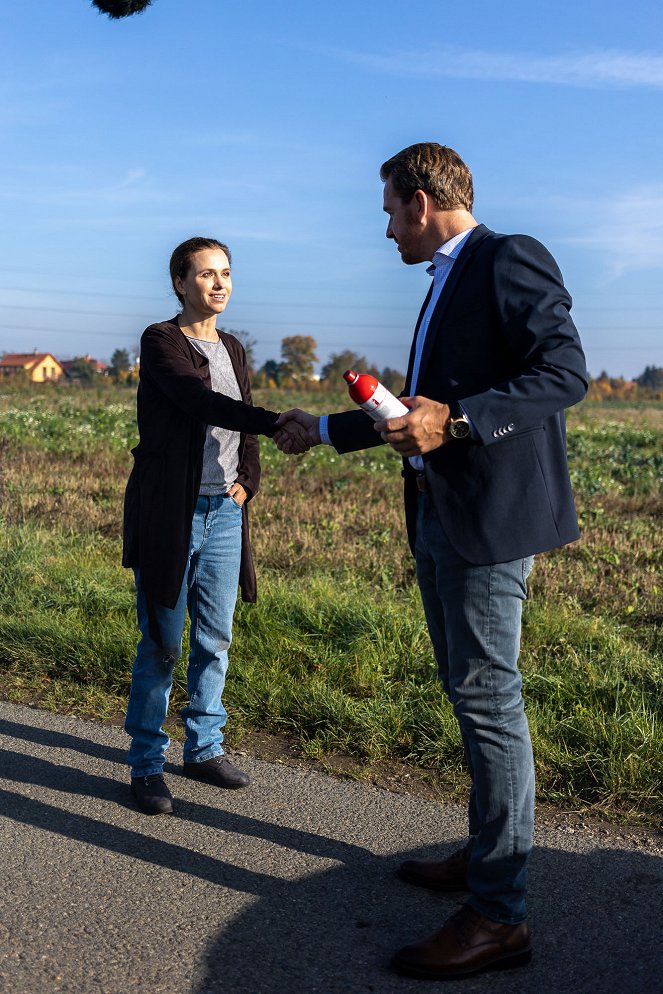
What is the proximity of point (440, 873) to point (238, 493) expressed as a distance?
1.77 metres

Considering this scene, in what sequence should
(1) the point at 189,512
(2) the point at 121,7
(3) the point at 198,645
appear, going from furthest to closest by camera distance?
(2) the point at 121,7, (3) the point at 198,645, (1) the point at 189,512

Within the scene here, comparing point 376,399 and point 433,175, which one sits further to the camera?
point 433,175

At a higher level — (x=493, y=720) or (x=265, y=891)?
(x=493, y=720)

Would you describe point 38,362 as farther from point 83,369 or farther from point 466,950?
point 466,950

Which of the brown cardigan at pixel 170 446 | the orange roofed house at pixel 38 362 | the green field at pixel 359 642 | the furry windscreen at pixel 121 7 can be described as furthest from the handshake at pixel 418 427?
the orange roofed house at pixel 38 362

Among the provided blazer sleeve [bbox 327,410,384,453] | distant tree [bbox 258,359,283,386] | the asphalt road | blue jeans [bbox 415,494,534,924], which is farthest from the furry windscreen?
distant tree [bbox 258,359,283,386]

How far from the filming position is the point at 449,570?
3.01m

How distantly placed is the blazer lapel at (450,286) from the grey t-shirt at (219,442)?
1.43m

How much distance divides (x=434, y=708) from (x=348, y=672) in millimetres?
724

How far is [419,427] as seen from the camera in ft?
9.20

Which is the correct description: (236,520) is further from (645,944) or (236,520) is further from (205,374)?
(645,944)

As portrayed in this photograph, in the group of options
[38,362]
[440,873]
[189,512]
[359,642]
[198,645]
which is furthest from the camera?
[38,362]

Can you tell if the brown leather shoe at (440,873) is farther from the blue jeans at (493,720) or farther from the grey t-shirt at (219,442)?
the grey t-shirt at (219,442)

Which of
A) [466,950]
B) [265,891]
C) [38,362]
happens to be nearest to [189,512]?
[265,891]
